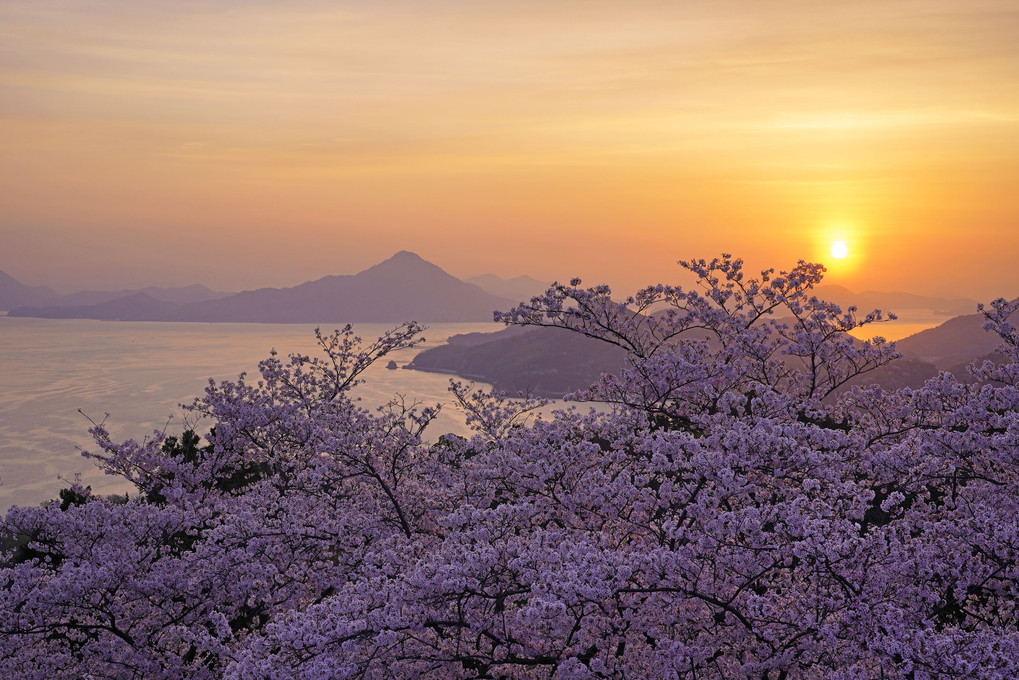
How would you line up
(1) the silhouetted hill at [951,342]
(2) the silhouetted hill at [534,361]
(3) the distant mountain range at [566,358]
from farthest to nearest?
(2) the silhouetted hill at [534,361] → (1) the silhouetted hill at [951,342] → (3) the distant mountain range at [566,358]

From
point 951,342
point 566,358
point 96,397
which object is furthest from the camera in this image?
point 566,358

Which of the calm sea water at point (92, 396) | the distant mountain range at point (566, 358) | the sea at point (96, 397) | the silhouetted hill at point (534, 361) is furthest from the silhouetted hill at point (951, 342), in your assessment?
the calm sea water at point (92, 396)

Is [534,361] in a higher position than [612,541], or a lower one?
lower

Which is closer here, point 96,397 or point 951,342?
point 96,397

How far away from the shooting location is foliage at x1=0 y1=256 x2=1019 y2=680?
795 centimetres

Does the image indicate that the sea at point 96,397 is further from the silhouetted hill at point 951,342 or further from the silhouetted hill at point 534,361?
the silhouetted hill at point 534,361

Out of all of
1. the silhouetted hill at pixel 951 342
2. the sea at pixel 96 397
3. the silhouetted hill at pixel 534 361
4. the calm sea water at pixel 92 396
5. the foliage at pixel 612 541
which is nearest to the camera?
the foliage at pixel 612 541

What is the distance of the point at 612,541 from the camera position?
35.1ft

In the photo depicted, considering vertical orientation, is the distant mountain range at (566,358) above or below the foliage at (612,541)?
below

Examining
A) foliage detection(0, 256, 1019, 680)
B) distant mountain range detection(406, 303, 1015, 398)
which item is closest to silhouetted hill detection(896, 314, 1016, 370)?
distant mountain range detection(406, 303, 1015, 398)

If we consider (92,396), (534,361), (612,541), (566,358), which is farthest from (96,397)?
(612,541)

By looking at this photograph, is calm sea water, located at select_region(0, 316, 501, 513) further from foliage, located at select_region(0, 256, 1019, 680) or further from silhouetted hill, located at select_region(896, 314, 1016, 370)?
silhouetted hill, located at select_region(896, 314, 1016, 370)

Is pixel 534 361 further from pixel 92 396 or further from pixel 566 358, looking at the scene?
pixel 92 396

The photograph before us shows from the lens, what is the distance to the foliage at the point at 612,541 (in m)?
7.95
